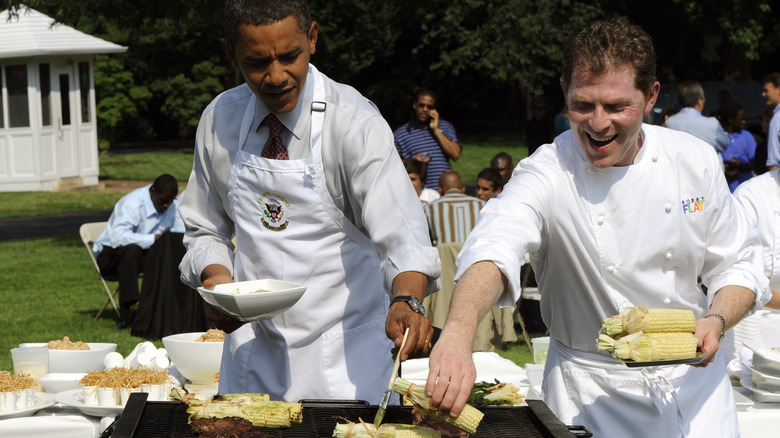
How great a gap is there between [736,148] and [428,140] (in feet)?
13.7

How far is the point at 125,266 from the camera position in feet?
30.0

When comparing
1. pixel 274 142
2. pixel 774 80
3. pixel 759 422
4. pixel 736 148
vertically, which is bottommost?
pixel 736 148

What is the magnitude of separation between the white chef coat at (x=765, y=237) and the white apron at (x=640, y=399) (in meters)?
1.77

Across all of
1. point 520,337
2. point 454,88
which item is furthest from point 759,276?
point 454,88

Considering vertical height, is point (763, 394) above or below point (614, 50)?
below

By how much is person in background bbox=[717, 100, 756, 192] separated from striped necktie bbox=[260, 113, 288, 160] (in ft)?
31.2

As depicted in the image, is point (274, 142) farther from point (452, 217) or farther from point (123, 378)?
point (452, 217)

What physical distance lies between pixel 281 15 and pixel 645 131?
1014 mm

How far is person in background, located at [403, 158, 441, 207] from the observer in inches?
345

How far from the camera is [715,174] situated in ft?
8.75

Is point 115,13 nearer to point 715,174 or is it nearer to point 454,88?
point 715,174

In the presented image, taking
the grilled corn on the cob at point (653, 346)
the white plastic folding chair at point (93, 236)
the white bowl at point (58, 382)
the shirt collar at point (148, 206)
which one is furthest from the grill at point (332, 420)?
the white plastic folding chair at point (93, 236)

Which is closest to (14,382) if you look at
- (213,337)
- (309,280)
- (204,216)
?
(213,337)

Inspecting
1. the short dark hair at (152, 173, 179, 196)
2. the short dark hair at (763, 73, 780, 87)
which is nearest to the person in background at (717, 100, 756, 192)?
the short dark hair at (763, 73, 780, 87)
